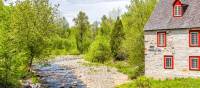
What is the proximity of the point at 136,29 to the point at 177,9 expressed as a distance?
16346 millimetres

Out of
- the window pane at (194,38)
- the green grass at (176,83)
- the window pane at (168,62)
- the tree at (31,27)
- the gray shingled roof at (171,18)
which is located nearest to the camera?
the green grass at (176,83)

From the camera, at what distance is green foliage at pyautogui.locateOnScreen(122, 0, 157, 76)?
2189 inches

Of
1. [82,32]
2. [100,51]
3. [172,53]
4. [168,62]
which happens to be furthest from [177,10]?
[82,32]

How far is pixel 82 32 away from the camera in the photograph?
11781 centimetres

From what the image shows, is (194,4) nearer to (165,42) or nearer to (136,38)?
(165,42)

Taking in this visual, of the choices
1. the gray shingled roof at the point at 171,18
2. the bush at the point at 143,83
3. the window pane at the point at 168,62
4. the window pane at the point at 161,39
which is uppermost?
the gray shingled roof at the point at 171,18

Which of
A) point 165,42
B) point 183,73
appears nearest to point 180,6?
point 165,42

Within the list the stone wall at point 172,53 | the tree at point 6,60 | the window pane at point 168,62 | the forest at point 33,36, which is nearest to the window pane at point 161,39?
the stone wall at point 172,53

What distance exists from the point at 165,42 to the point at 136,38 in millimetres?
12594

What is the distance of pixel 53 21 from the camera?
56.5 metres

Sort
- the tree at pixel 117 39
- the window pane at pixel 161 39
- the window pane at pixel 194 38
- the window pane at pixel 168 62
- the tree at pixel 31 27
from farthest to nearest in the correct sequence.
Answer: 1. the tree at pixel 117 39
2. the tree at pixel 31 27
3. the window pane at pixel 161 39
4. the window pane at pixel 168 62
5. the window pane at pixel 194 38

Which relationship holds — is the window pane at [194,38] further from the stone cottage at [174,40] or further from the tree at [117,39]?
the tree at [117,39]

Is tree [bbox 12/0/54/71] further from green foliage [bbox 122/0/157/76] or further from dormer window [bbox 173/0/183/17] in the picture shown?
dormer window [bbox 173/0/183/17]

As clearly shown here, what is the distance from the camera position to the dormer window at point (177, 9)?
4450 cm
